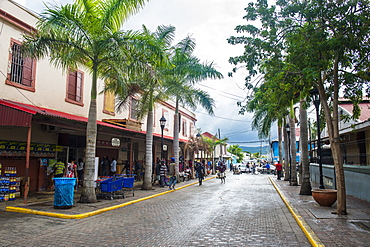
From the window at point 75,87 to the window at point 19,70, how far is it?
2.47 meters

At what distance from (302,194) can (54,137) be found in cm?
1273

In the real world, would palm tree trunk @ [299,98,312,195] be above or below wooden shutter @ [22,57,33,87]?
below

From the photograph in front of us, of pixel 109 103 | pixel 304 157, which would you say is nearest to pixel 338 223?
pixel 304 157

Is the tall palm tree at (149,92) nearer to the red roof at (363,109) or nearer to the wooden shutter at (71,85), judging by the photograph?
the wooden shutter at (71,85)

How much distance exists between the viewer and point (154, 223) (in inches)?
332

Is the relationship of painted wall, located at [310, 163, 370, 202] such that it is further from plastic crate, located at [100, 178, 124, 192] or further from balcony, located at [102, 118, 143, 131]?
balcony, located at [102, 118, 143, 131]

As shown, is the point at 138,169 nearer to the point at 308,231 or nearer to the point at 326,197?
the point at 326,197

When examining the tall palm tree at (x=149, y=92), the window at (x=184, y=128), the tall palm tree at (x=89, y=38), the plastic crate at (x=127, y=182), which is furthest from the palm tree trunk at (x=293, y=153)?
the window at (x=184, y=128)

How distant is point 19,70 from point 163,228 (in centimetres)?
1000

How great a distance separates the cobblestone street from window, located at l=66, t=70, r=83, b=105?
8344 mm

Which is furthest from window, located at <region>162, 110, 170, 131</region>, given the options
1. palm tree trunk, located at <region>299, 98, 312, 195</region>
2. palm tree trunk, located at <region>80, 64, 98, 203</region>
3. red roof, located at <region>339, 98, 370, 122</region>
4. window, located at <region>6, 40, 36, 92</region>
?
palm tree trunk, located at <region>80, 64, 98, 203</region>

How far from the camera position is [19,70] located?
13.1 m

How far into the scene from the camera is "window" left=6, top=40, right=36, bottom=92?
12.6m

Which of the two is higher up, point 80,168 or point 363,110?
point 363,110
